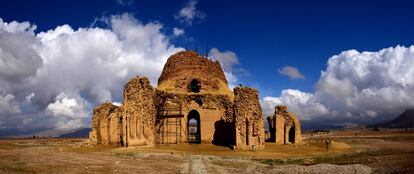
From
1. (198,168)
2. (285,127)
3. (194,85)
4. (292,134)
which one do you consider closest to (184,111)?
(194,85)

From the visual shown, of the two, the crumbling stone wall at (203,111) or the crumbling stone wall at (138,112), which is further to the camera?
the crumbling stone wall at (203,111)

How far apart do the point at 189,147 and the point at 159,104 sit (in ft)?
20.1

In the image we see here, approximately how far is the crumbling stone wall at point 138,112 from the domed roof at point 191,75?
26.7 ft

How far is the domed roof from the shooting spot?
144 feet

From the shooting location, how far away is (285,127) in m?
43.9

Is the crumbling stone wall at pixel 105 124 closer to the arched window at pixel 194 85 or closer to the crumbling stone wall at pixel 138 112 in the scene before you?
the crumbling stone wall at pixel 138 112

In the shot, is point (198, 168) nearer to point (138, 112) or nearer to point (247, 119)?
point (247, 119)

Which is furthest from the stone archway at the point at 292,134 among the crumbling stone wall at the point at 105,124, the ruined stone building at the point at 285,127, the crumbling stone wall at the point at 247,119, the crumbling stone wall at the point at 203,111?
the crumbling stone wall at the point at 105,124

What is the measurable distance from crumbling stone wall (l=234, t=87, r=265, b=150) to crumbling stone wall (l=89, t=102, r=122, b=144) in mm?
11417

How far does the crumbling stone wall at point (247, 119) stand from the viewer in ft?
112

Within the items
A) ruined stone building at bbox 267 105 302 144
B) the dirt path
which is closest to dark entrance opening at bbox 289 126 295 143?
ruined stone building at bbox 267 105 302 144

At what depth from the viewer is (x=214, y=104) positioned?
39844 millimetres

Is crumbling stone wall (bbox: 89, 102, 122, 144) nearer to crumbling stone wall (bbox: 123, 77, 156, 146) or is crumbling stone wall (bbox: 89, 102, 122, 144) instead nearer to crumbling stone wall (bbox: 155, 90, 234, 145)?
crumbling stone wall (bbox: 123, 77, 156, 146)

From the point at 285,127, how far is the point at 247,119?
1108 cm
